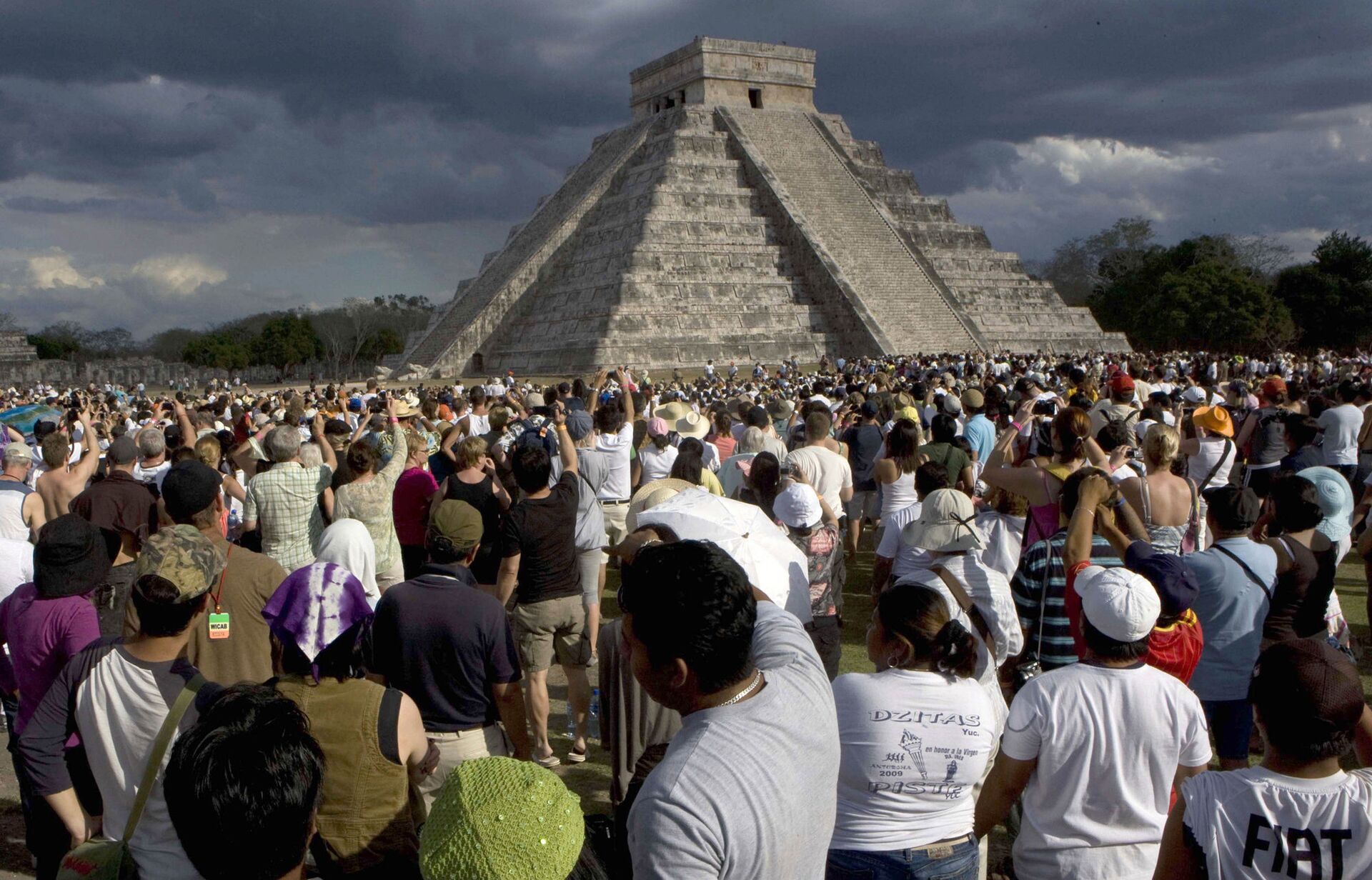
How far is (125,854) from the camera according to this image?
2.00m

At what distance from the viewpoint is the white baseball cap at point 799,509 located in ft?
16.5

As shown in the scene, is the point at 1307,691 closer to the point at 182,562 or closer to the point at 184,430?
the point at 182,562

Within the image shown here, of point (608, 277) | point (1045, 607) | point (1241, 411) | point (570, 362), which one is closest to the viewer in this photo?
point (1045, 607)

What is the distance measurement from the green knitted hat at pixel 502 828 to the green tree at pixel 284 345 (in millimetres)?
76976

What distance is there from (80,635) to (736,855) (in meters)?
2.94

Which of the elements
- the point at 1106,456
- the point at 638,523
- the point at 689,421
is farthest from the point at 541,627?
the point at 689,421

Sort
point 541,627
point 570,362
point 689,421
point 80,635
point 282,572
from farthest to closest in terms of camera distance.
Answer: point 570,362
point 689,421
point 541,627
point 282,572
point 80,635

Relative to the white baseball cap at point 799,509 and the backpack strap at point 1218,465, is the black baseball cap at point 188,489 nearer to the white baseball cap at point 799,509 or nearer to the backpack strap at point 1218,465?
the white baseball cap at point 799,509

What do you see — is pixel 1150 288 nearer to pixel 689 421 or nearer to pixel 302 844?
pixel 689 421

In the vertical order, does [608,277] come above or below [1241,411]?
above

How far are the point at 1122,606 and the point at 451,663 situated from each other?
2.23m

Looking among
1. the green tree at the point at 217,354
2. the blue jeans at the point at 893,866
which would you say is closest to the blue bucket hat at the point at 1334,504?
the blue jeans at the point at 893,866

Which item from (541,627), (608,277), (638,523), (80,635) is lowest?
(541,627)

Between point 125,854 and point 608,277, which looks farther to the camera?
point 608,277
